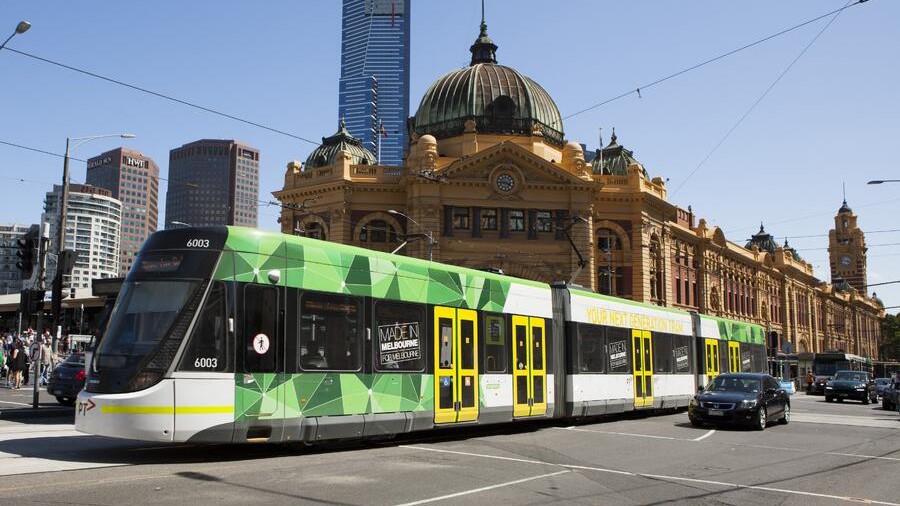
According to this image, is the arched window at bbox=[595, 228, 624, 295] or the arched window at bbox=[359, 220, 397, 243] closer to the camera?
the arched window at bbox=[359, 220, 397, 243]

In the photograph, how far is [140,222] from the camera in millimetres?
155000

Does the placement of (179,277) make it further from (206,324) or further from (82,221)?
(82,221)

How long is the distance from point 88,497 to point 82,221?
11093 centimetres

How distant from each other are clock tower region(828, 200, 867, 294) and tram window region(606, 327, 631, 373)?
149 meters

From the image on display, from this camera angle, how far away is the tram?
1102 cm

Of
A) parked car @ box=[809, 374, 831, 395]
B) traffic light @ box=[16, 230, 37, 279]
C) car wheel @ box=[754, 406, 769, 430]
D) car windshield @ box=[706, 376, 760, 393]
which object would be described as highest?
traffic light @ box=[16, 230, 37, 279]

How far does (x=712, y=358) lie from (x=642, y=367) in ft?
21.8

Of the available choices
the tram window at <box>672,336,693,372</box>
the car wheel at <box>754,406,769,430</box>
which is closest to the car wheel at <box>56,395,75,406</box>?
the tram window at <box>672,336,693,372</box>

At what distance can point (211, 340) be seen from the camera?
37.2 feet

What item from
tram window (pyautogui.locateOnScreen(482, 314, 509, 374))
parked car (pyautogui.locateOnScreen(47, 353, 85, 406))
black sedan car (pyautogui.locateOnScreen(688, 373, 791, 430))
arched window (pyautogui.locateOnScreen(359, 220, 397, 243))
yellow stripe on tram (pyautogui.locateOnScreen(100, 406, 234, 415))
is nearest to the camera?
yellow stripe on tram (pyautogui.locateOnScreen(100, 406, 234, 415))

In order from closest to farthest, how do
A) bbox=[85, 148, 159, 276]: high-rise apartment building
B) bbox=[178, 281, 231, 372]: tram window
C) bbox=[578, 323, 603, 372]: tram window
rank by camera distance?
bbox=[178, 281, 231, 372]: tram window
bbox=[578, 323, 603, 372]: tram window
bbox=[85, 148, 159, 276]: high-rise apartment building

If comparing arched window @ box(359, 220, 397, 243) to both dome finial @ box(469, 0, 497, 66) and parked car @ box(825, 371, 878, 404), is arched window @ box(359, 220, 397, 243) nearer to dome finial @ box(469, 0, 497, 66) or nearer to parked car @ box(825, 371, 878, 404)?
dome finial @ box(469, 0, 497, 66)

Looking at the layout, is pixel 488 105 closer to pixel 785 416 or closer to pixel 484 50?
pixel 484 50

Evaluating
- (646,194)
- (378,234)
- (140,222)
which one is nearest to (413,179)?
(378,234)
